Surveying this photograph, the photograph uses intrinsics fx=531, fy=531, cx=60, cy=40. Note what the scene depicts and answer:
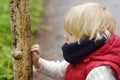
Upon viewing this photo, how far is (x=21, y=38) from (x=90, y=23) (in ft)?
1.92

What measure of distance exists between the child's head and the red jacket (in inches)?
3.4

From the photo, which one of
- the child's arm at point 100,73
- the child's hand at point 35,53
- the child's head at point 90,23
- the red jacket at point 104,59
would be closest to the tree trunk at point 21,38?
the child's hand at point 35,53

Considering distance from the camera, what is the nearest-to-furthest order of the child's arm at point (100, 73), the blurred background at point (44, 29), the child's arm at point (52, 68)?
the child's arm at point (100, 73)
the child's arm at point (52, 68)
the blurred background at point (44, 29)

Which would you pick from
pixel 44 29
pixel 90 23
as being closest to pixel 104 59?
pixel 90 23

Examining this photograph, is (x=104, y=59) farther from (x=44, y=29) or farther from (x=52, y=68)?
(x=44, y=29)

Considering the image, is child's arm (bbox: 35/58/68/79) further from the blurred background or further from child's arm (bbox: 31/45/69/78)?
the blurred background

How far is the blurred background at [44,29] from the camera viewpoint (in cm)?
592

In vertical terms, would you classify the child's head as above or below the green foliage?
above

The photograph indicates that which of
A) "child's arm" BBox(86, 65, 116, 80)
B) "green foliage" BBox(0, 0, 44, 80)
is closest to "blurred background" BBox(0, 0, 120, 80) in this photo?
"green foliage" BBox(0, 0, 44, 80)

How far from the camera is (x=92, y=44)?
436cm

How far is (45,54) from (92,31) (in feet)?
11.2

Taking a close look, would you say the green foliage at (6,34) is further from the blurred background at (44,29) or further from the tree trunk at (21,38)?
the tree trunk at (21,38)

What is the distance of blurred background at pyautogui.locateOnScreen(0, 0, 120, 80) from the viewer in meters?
5.92

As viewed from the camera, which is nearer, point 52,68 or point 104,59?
point 104,59
